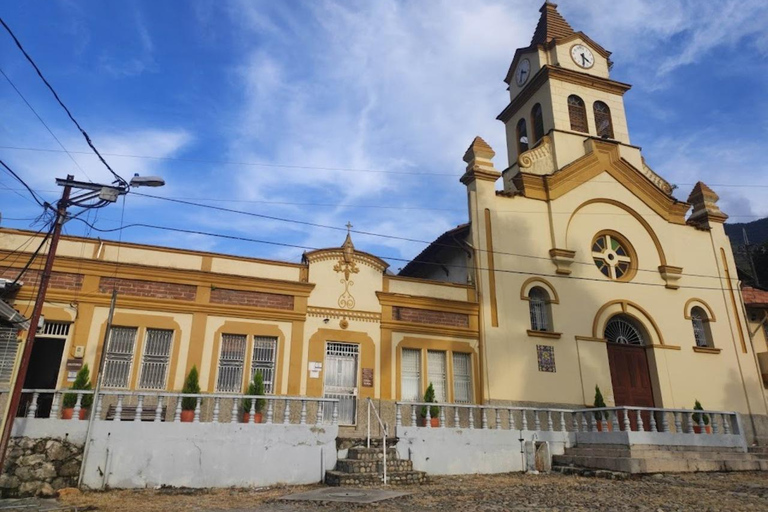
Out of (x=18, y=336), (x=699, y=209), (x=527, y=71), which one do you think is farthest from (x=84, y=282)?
(x=699, y=209)

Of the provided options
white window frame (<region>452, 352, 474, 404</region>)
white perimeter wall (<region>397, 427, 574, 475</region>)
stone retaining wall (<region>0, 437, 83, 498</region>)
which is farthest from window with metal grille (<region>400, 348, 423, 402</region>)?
stone retaining wall (<region>0, 437, 83, 498</region>)

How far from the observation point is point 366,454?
12.9 meters

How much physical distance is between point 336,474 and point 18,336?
8586mm

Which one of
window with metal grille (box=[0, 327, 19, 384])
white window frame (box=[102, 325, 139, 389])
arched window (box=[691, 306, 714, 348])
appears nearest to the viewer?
window with metal grille (box=[0, 327, 19, 384])

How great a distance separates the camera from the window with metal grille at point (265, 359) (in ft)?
51.0

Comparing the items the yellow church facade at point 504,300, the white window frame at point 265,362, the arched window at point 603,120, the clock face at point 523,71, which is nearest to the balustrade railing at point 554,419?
the yellow church facade at point 504,300

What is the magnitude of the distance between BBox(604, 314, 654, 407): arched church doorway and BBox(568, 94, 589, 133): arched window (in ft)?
26.3

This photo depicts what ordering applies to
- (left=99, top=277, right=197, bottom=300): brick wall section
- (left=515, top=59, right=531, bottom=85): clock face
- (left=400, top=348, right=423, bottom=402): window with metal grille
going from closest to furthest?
(left=99, top=277, right=197, bottom=300): brick wall section → (left=400, top=348, right=423, bottom=402): window with metal grille → (left=515, top=59, right=531, bottom=85): clock face

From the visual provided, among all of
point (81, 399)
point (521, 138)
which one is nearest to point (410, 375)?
point (81, 399)

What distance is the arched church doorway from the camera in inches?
754

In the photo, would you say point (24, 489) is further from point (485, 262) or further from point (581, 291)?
point (581, 291)

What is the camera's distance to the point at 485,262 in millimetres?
18688

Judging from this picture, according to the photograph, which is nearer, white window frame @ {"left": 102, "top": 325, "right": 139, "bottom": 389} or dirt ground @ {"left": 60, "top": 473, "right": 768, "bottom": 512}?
dirt ground @ {"left": 60, "top": 473, "right": 768, "bottom": 512}

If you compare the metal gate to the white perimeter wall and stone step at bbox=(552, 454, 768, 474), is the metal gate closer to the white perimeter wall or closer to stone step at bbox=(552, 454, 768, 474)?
the white perimeter wall
